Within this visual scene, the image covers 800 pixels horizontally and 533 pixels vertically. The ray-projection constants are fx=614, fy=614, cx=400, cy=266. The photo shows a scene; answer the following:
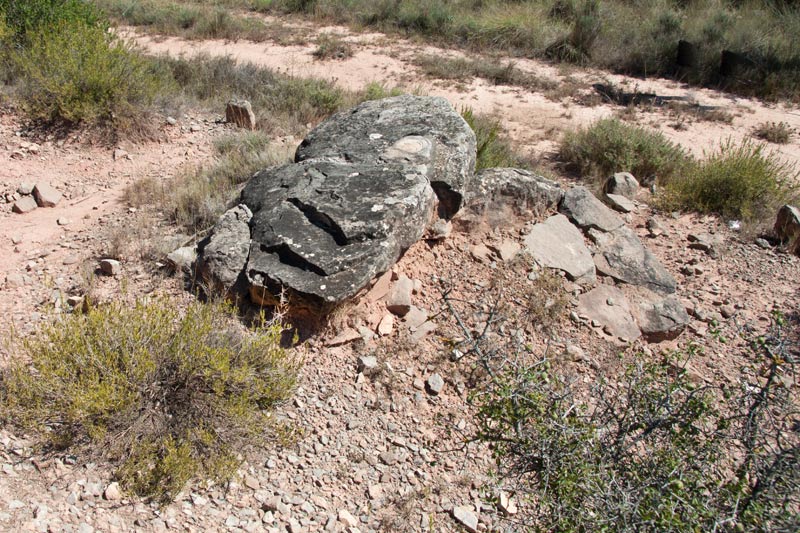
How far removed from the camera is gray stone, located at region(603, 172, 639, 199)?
5.75 metres

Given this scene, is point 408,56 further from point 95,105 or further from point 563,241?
point 563,241

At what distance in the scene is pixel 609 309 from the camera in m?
4.36

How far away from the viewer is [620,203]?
552 cm

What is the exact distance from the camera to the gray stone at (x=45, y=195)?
4809mm

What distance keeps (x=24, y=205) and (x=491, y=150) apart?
4043mm

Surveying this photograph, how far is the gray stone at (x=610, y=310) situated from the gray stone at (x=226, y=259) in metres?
2.31

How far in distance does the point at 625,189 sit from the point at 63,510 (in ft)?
16.6

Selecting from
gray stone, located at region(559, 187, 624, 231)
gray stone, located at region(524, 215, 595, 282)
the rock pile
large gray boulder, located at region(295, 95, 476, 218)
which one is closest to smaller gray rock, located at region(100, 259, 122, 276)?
the rock pile

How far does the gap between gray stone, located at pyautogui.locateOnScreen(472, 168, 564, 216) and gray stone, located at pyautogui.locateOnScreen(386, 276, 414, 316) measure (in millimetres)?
946

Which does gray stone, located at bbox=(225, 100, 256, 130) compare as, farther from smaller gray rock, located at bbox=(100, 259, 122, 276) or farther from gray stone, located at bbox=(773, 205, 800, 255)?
gray stone, located at bbox=(773, 205, 800, 255)

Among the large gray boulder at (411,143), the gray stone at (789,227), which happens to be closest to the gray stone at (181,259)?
the large gray boulder at (411,143)

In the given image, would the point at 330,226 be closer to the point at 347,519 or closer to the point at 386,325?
the point at 386,325

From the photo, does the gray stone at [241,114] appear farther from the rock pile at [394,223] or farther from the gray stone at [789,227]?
the gray stone at [789,227]

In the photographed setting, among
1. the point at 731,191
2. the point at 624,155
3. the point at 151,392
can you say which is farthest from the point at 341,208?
the point at 731,191
